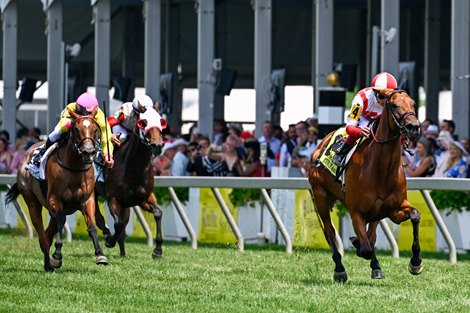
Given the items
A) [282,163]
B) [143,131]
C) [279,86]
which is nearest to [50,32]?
[279,86]

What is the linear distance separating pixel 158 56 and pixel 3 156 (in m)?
4.13

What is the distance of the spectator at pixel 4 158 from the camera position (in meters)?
20.3

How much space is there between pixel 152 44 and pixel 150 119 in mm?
10686

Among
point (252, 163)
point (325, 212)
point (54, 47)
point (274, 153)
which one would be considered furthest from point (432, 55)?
point (325, 212)

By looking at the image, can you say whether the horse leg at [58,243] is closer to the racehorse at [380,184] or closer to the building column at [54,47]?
the racehorse at [380,184]

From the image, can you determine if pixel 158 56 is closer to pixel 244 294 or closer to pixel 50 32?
pixel 50 32

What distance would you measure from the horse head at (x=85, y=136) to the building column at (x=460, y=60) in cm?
847

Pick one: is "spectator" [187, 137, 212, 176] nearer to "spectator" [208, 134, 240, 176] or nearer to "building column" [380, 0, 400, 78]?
"spectator" [208, 134, 240, 176]

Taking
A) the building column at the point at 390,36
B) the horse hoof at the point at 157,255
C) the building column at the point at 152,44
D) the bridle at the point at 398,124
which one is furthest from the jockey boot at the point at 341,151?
the building column at the point at 152,44

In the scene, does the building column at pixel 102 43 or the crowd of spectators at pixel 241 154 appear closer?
the crowd of spectators at pixel 241 154

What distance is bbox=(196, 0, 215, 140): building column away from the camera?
2216 centimetres

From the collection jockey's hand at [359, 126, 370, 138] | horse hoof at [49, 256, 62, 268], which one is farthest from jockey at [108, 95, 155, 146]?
jockey's hand at [359, 126, 370, 138]

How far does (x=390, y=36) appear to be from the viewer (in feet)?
63.7

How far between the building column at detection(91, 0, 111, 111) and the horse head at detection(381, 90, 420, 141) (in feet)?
47.2
